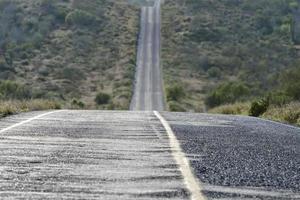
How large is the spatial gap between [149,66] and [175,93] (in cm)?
1684

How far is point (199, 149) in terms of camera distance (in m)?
11.3

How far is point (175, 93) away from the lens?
64812mm

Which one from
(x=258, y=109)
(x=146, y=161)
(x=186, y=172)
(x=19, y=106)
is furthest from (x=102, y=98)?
(x=186, y=172)

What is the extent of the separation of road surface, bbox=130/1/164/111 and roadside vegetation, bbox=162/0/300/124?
111 cm

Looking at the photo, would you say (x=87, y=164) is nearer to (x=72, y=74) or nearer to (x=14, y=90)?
(x=14, y=90)

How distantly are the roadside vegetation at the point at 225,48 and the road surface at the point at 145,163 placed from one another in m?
40.6

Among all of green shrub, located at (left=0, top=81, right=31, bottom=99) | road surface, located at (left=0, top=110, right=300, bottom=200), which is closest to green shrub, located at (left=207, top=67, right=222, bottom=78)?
green shrub, located at (left=0, top=81, right=31, bottom=99)

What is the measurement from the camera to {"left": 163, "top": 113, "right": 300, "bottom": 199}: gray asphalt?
25.5 feet

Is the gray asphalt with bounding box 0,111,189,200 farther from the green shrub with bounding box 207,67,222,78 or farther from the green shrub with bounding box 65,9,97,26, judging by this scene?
the green shrub with bounding box 65,9,97,26

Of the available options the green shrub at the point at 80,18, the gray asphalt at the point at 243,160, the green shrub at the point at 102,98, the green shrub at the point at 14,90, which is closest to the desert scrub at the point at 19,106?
the gray asphalt at the point at 243,160

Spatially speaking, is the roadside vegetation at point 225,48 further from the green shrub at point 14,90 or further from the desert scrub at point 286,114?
the desert scrub at point 286,114

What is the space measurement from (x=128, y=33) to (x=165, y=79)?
2004 cm

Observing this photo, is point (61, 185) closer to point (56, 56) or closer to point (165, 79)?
point (165, 79)

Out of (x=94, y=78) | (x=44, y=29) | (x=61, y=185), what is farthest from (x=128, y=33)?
(x=61, y=185)
